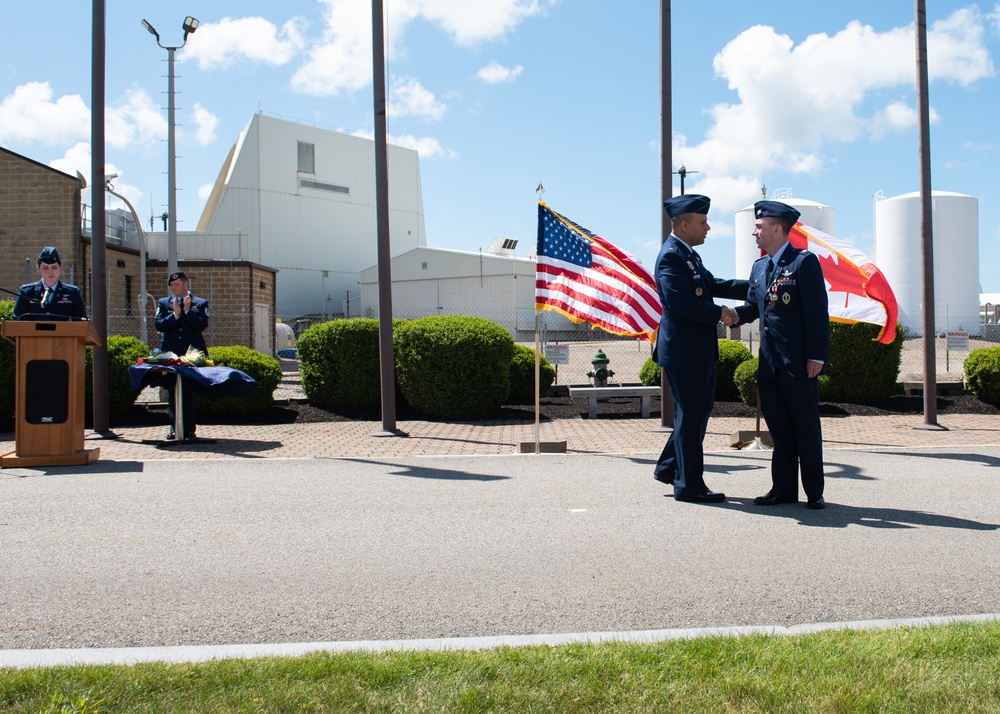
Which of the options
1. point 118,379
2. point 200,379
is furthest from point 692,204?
point 118,379

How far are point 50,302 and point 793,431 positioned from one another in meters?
6.94

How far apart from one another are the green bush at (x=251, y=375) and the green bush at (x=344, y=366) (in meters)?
0.72

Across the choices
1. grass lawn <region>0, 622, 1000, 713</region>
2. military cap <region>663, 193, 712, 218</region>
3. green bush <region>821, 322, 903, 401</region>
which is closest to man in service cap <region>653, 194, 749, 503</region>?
military cap <region>663, 193, 712, 218</region>

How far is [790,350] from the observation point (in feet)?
19.5

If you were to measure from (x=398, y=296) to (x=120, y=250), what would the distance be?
20.2 meters

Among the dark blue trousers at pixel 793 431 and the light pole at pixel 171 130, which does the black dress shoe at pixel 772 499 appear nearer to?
the dark blue trousers at pixel 793 431

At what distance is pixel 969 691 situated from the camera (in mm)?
2855

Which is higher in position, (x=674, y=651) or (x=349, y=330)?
(x=349, y=330)

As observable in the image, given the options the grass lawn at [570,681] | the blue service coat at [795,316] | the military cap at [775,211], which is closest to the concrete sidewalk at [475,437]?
the blue service coat at [795,316]

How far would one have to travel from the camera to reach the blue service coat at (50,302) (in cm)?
886

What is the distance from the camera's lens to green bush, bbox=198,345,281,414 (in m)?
12.7

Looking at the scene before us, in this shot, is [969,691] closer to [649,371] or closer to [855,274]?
[855,274]

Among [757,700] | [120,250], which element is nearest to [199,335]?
[757,700]

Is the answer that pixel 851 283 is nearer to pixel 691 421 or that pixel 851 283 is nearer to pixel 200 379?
pixel 691 421
